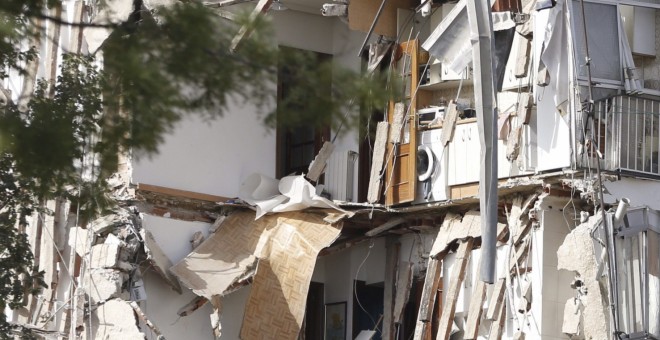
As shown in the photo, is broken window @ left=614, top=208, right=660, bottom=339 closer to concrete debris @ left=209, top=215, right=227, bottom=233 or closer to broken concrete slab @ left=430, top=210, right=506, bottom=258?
broken concrete slab @ left=430, top=210, right=506, bottom=258

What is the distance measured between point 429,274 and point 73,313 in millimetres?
4189

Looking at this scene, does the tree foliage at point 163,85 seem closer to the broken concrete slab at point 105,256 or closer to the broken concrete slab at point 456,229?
the broken concrete slab at point 456,229

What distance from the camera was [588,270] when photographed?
2031 cm

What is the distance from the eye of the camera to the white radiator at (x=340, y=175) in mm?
23219

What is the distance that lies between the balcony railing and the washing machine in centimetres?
223

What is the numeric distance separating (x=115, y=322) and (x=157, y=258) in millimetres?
897

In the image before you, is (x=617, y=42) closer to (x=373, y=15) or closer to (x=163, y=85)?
(x=373, y=15)

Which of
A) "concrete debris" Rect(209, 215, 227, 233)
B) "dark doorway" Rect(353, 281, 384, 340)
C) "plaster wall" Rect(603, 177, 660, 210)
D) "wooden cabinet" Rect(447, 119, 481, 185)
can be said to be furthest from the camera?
"dark doorway" Rect(353, 281, 384, 340)

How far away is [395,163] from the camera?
73.9 ft

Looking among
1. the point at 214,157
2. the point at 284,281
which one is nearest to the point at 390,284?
the point at 284,281

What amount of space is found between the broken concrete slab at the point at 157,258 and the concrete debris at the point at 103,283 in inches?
14.8

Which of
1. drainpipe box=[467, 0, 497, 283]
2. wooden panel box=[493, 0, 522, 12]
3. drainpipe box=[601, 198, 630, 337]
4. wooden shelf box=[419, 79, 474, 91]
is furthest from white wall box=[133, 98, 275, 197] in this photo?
drainpipe box=[601, 198, 630, 337]

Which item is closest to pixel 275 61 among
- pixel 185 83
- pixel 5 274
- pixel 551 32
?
pixel 185 83

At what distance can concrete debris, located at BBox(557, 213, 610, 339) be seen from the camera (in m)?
20.1
